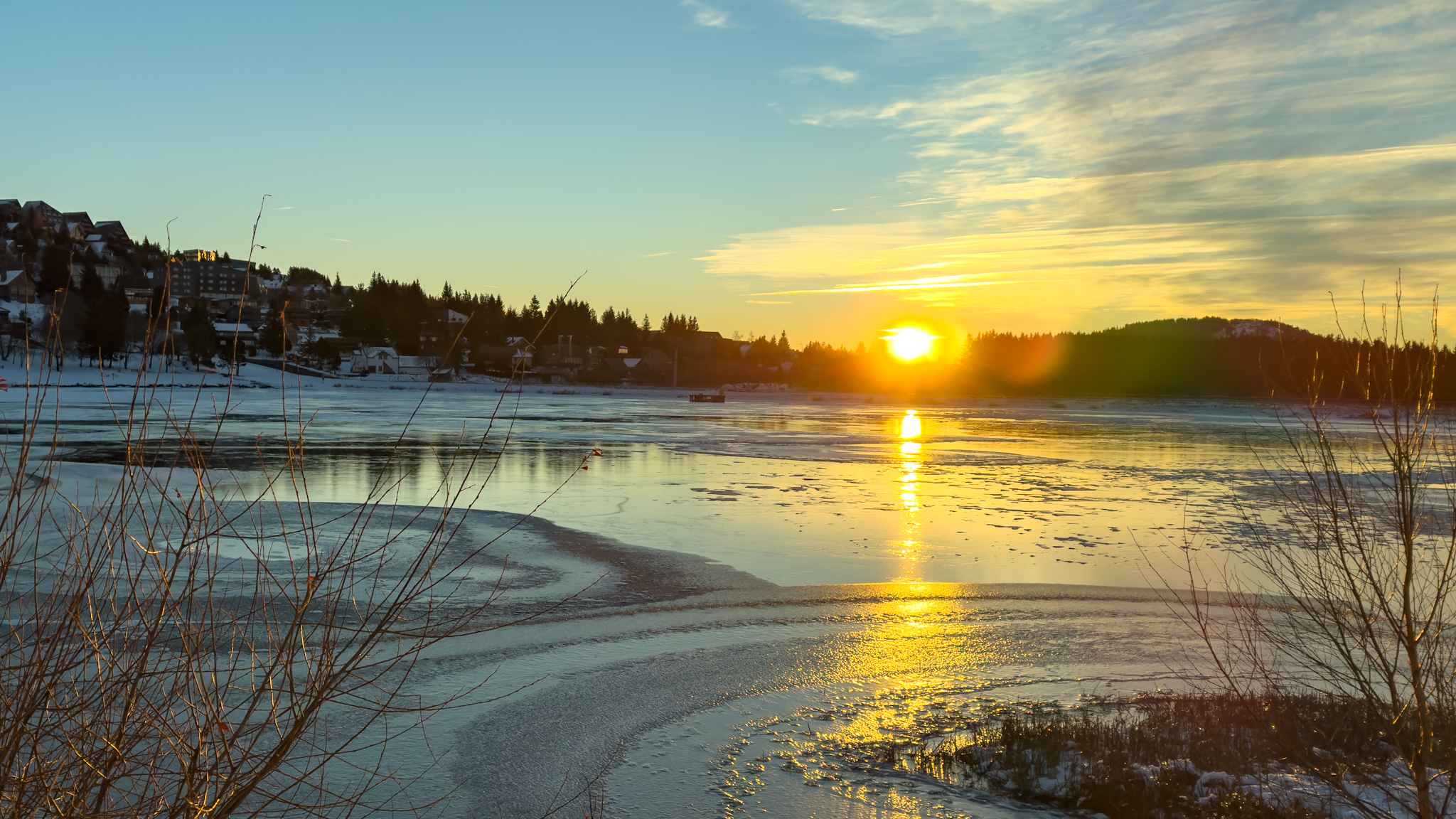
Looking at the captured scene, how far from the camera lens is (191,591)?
3.08 metres

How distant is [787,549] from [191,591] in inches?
416

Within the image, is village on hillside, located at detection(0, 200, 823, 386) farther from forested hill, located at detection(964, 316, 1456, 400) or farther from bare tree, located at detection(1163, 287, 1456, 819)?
bare tree, located at detection(1163, 287, 1456, 819)

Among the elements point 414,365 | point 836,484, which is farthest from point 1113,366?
point 836,484

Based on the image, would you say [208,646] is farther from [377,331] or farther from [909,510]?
[377,331]

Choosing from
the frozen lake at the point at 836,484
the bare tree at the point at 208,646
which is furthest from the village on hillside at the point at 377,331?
the bare tree at the point at 208,646

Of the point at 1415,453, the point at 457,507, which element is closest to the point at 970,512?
the point at 457,507

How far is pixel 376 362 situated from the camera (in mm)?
121062

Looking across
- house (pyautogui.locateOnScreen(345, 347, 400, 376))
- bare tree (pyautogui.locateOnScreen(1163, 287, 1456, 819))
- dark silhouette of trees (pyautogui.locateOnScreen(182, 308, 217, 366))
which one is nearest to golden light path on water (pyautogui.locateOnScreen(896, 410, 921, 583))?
bare tree (pyautogui.locateOnScreen(1163, 287, 1456, 819))

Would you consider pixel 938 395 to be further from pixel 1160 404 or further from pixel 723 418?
pixel 723 418

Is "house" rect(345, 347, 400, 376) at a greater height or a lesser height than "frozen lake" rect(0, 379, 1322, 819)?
greater

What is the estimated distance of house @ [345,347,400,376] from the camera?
119250 mm

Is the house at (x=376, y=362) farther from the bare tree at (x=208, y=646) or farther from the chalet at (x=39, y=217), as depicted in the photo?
the bare tree at (x=208, y=646)

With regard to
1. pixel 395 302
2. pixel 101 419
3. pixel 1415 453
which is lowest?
pixel 101 419

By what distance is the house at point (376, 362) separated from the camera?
119 metres
